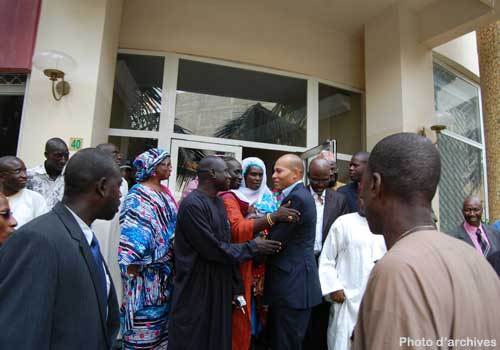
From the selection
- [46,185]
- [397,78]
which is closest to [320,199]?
[46,185]

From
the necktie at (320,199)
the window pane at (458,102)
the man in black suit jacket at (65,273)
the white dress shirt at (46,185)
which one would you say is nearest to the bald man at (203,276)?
the man in black suit jacket at (65,273)

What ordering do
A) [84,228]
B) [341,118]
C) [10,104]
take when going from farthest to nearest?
[341,118] < [10,104] < [84,228]

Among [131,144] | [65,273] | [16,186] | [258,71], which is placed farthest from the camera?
[258,71]

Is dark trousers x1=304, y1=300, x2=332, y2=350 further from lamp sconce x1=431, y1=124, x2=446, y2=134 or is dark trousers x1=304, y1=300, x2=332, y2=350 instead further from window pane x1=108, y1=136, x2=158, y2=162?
lamp sconce x1=431, y1=124, x2=446, y2=134

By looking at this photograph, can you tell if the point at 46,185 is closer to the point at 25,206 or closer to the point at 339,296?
the point at 25,206

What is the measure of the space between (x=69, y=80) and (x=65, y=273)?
429 cm

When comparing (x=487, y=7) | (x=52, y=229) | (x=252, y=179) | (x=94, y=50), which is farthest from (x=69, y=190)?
(x=487, y=7)

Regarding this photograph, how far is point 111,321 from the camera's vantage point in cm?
167

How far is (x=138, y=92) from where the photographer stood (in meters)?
6.06

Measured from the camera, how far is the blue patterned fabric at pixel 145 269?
2.69 m

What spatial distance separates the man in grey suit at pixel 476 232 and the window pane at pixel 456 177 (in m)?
2.15

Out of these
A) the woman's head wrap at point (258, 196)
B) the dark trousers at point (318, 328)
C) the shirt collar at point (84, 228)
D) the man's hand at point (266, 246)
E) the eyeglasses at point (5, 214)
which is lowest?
the dark trousers at point (318, 328)

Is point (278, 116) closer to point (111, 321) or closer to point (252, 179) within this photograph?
point (252, 179)

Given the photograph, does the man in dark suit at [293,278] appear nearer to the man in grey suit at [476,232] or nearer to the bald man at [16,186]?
the bald man at [16,186]
